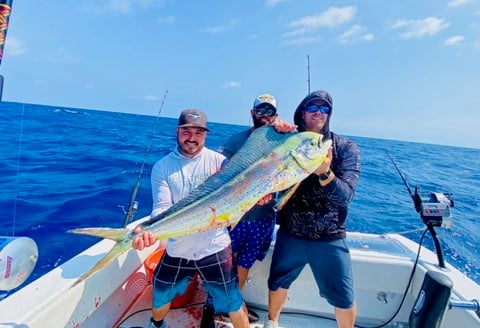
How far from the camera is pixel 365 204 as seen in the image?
820cm

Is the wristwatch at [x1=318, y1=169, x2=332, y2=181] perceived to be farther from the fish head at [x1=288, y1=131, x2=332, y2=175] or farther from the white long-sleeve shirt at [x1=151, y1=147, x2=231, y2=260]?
the white long-sleeve shirt at [x1=151, y1=147, x2=231, y2=260]

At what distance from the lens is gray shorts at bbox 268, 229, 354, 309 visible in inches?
84.7

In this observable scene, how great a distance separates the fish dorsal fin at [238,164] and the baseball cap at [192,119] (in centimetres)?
41

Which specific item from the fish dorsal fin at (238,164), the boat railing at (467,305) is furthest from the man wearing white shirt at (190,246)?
the boat railing at (467,305)

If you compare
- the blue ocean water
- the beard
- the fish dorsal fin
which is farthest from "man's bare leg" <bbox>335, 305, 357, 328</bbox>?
the beard

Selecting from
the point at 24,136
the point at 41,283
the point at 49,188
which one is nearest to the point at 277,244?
the point at 41,283

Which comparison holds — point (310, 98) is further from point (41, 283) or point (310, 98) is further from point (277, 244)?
point (41, 283)

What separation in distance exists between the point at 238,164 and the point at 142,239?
2.30ft

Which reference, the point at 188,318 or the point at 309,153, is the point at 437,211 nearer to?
the point at 309,153

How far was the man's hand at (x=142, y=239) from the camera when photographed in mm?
1664

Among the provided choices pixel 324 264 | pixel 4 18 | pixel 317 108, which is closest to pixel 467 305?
pixel 324 264

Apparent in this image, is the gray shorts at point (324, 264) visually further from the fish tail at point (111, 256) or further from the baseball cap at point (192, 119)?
the fish tail at point (111, 256)

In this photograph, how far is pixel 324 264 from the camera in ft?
7.15

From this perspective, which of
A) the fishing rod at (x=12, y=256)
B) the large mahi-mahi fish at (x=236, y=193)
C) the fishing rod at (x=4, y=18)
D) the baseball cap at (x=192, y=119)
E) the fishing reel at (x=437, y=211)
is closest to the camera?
the fishing rod at (x=12, y=256)
